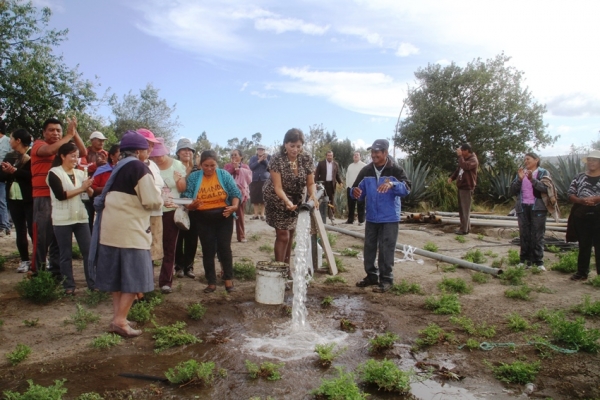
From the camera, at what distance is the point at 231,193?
214 inches

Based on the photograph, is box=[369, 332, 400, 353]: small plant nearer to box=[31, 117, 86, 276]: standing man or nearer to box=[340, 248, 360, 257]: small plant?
box=[31, 117, 86, 276]: standing man

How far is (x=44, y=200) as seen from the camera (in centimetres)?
527

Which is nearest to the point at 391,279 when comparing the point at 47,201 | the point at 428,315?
the point at 428,315

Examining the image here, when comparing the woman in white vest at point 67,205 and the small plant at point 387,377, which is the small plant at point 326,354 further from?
the woman in white vest at point 67,205

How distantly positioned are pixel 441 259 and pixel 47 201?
5.75 meters

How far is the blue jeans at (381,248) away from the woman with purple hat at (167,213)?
8.20ft

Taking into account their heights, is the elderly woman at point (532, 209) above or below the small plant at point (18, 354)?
above

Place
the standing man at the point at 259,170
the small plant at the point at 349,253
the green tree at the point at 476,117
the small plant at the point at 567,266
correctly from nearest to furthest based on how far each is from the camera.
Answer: the small plant at the point at 567,266 < the small plant at the point at 349,253 < the standing man at the point at 259,170 < the green tree at the point at 476,117

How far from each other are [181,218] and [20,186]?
7.75ft

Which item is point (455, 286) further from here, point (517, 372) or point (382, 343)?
point (517, 372)

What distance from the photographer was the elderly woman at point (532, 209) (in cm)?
692

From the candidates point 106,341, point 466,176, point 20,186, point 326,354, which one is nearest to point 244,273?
point 106,341

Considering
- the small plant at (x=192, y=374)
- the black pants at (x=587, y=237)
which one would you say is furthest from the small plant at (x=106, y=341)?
the black pants at (x=587, y=237)

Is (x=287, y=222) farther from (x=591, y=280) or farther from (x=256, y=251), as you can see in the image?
(x=591, y=280)
